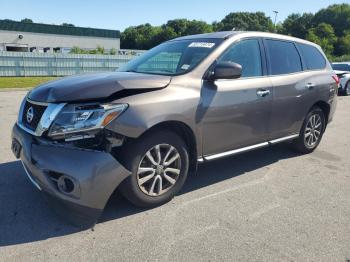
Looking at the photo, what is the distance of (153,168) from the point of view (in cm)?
369

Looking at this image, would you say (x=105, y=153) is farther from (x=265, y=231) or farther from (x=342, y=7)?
(x=342, y=7)

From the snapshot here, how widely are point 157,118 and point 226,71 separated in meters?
0.98

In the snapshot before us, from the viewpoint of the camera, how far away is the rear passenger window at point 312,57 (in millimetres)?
5738

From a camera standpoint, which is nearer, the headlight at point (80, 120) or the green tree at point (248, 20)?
the headlight at point (80, 120)

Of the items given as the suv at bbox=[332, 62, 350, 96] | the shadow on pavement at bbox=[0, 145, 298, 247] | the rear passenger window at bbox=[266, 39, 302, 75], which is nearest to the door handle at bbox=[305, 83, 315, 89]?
the rear passenger window at bbox=[266, 39, 302, 75]

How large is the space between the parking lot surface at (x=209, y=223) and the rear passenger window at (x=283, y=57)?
1432 millimetres

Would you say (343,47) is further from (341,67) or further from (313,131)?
(313,131)

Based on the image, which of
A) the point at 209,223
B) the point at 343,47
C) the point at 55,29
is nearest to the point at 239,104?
the point at 209,223

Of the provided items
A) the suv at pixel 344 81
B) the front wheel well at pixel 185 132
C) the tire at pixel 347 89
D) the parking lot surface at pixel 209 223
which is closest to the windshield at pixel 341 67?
the suv at pixel 344 81

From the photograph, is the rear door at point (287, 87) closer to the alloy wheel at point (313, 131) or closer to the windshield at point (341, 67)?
the alloy wheel at point (313, 131)

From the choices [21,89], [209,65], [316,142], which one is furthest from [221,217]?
[21,89]

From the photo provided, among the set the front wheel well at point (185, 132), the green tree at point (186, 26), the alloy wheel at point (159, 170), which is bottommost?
Result: the alloy wheel at point (159, 170)

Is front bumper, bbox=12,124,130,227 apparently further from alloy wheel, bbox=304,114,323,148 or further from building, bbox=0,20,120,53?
building, bbox=0,20,120,53

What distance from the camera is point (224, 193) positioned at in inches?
167
